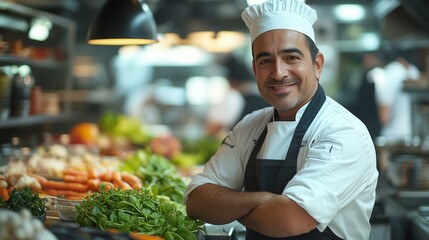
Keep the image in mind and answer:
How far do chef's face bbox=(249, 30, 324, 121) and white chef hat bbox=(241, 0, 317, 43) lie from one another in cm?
3

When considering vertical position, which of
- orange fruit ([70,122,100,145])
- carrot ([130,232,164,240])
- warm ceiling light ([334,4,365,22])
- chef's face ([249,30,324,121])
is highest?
warm ceiling light ([334,4,365,22])

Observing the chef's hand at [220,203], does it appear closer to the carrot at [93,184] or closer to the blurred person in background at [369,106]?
the carrot at [93,184]

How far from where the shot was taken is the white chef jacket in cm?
281

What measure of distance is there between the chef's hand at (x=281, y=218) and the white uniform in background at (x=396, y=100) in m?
6.63

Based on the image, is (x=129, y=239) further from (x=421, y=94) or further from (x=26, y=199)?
(x=421, y=94)

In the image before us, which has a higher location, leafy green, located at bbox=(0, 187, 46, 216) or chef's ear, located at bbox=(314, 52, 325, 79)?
chef's ear, located at bbox=(314, 52, 325, 79)

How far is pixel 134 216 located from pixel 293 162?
0.76 meters

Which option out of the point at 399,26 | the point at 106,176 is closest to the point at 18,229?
the point at 106,176

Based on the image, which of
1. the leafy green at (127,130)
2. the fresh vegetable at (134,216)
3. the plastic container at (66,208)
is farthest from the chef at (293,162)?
the leafy green at (127,130)

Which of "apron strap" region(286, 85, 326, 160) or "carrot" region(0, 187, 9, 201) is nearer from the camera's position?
"apron strap" region(286, 85, 326, 160)

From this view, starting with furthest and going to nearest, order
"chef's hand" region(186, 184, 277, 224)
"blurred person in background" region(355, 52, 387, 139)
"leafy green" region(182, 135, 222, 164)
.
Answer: "blurred person in background" region(355, 52, 387, 139)
"leafy green" region(182, 135, 222, 164)
"chef's hand" region(186, 184, 277, 224)

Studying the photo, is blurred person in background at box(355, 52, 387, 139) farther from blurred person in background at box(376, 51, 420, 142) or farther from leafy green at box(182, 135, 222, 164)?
leafy green at box(182, 135, 222, 164)

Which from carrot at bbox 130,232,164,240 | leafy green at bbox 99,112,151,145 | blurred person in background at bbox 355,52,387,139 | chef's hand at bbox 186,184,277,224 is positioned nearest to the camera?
carrot at bbox 130,232,164,240

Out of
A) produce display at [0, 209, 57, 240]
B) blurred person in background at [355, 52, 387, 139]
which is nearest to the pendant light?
produce display at [0, 209, 57, 240]
